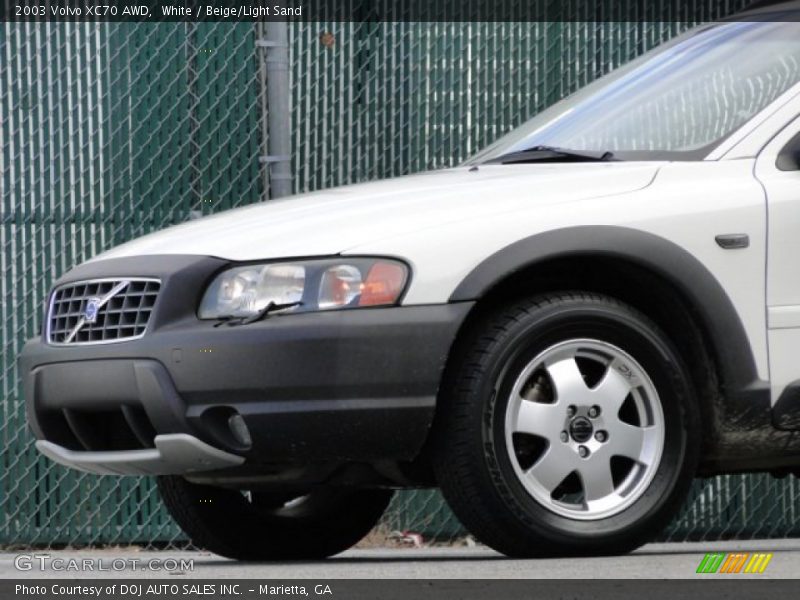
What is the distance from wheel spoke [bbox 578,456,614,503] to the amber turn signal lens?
2.39 ft

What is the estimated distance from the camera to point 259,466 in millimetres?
5434

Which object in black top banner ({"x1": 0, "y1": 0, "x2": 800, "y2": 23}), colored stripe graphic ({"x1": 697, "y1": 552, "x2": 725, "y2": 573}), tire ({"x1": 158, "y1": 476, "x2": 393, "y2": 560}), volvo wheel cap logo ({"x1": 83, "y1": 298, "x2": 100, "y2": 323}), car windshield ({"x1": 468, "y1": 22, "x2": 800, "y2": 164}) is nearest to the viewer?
colored stripe graphic ({"x1": 697, "y1": 552, "x2": 725, "y2": 573})

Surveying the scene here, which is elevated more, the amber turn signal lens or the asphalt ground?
the amber turn signal lens

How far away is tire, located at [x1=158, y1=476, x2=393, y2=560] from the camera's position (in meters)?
6.34

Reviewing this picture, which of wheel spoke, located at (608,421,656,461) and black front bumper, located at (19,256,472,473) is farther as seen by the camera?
wheel spoke, located at (608,421,656,461)

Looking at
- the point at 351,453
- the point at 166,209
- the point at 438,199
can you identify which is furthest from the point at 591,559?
the point at 166,209

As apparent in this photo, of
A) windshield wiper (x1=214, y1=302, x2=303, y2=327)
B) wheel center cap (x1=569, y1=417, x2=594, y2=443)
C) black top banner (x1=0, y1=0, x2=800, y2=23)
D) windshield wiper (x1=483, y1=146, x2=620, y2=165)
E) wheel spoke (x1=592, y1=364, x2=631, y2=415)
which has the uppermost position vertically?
black top banner (x1=0, y1=0, x2=800, y2=23)

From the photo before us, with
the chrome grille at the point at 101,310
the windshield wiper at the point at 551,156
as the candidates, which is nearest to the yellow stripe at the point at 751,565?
the windshield wiper at the point at 551,156

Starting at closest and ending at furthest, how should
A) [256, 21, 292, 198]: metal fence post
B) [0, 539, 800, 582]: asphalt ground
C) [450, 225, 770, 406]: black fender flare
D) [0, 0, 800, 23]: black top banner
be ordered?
1. [0, 539, 800, 582]: asphalt ground
2. [450, 225, 770, 406]: black fender flare
3. [256, 21, 292, 198]: metal fence post
4. [0, 0, 800, 23]: black top banner

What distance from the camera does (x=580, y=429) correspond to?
538cm

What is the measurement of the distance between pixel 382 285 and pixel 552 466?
0.70m

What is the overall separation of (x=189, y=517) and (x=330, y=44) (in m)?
3.25

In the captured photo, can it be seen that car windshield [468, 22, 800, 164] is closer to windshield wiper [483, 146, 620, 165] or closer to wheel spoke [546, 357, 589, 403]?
windshield wiper [483, 146, 620, 165]

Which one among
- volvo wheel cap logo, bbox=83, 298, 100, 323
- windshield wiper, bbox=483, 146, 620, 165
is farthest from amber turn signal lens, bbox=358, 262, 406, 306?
windshield wiper, bbox=483, 146, 620, 165
